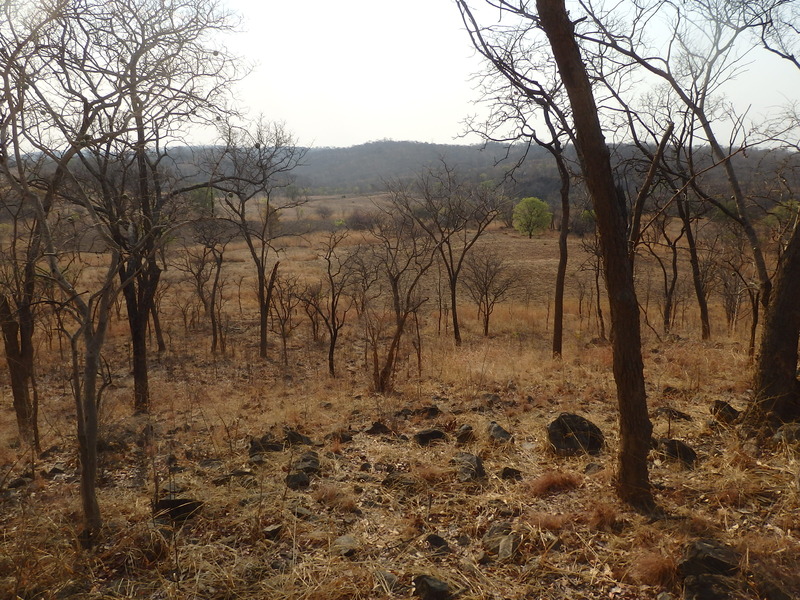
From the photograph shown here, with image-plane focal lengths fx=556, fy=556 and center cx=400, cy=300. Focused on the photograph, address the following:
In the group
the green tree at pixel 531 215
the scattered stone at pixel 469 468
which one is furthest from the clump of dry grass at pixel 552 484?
the green tree at pixel 531 215

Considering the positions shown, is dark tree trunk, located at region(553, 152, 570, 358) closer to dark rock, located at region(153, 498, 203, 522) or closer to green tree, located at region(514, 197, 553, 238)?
dark rock, located at region(153, 498, 203, 522)

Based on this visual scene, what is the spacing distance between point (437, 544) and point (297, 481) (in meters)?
1.46

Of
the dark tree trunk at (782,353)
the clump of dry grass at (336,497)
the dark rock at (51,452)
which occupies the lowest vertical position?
the dark rock at (51,452)

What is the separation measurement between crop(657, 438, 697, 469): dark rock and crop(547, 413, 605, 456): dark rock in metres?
0.59

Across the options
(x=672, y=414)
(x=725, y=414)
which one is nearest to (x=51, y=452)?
(x=672, y=414)

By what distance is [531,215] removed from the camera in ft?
139

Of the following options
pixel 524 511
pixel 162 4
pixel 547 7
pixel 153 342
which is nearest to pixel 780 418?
pixel 524 511

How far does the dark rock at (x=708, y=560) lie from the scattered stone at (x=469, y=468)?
5.76ft

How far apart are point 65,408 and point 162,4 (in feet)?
26.3

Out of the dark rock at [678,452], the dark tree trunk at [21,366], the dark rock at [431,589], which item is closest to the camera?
the dark rock at [431,589]

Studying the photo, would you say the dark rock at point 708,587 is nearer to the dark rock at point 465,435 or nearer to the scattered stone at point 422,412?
the dark rock at point 465,435

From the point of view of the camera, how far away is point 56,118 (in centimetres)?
367

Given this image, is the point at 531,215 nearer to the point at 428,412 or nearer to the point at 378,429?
the point at 428,412

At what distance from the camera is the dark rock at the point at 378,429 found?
610 centimetres
